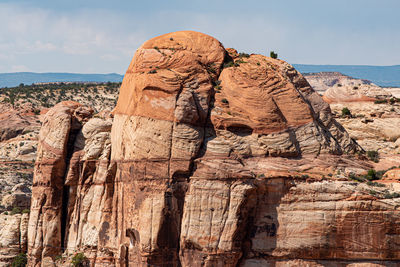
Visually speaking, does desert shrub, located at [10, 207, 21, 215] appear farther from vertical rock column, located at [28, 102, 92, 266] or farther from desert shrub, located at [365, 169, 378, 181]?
desert shrub, located at [365, 169, 378, 181]

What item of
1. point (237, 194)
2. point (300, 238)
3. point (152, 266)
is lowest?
point (152, 266)

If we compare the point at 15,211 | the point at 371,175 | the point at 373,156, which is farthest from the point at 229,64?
the point at 15,211

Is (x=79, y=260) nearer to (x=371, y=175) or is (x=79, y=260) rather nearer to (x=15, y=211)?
(x=15, y=211)

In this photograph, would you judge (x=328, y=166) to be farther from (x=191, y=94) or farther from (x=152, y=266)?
(x=152, y=266)

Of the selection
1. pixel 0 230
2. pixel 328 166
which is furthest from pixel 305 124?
pixel 0 230

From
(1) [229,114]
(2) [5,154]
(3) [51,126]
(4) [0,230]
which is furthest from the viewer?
(2) [5,154]

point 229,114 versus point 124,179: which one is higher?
point 229,114

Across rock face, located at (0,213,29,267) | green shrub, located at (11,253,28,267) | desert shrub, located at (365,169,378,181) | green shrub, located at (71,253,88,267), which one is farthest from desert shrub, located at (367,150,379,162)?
green shrub, located at (11,253,28,267)

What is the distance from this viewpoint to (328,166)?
176 ft

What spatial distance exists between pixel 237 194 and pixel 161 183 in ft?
20.6

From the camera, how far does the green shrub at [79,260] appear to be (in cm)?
5828

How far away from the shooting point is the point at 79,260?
191 feet

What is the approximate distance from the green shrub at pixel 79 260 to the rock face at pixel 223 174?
0.55m

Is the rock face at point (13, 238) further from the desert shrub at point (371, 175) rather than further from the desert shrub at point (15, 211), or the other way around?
the desert shrub at point (371, 175)
